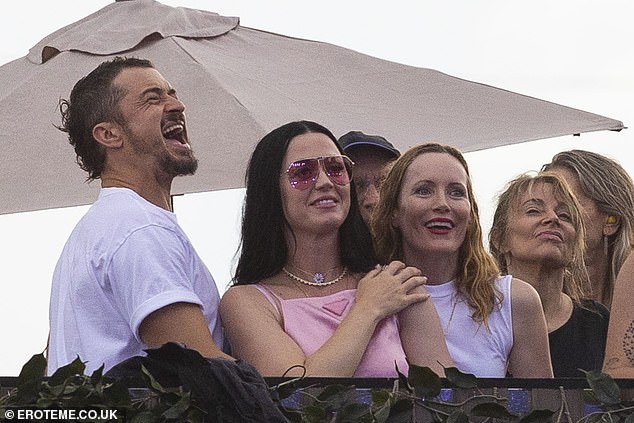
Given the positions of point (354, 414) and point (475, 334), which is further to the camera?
point (475, 334)

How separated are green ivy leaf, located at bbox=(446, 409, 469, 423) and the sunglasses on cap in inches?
49.4

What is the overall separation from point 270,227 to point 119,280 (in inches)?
22.5

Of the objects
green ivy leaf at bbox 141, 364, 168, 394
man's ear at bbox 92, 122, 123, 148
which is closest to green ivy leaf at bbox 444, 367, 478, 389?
green ivy leaf at bbox 141, 364, 168, 394

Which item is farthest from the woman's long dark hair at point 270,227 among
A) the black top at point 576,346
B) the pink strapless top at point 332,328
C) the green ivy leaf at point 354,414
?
the green ivy leaf at point 354,414

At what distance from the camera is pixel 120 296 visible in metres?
3.39

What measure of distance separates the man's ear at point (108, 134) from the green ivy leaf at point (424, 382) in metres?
1.54

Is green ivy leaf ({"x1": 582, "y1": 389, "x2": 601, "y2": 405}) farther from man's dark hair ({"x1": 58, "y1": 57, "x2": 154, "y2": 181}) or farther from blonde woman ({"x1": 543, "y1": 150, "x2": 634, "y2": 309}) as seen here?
blonde woman ({"x1": 543, "y1": 150, "x2": 634, "y2": 309})

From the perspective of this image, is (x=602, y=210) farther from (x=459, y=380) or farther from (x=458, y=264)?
(x=459, y=380)

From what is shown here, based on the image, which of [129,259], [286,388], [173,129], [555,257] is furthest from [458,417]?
[555,257]

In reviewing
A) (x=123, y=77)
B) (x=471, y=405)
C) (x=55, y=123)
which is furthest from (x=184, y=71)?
(x=471, y=405)

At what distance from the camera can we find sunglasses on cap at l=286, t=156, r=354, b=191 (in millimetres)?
3770

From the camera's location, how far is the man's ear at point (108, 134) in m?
3.88

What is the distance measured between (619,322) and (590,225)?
1906 millimetres

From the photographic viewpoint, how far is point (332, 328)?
→ 3.56m
